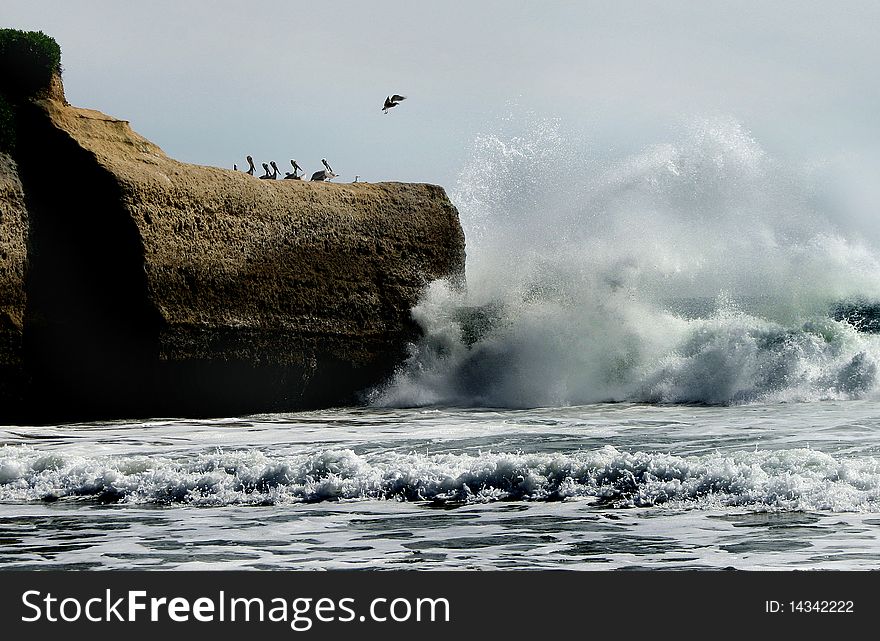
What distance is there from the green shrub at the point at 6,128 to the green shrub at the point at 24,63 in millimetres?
276

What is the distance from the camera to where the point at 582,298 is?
1638 centimetres

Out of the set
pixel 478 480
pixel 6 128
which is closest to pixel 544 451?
pixel 478 480

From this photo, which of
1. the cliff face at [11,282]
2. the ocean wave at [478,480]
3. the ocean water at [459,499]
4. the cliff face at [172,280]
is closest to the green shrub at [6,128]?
the cliff face at [172,280]

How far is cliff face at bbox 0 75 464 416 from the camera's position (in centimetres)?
1355

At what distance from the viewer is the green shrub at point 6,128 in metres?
13.7

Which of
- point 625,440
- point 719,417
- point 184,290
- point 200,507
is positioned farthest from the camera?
point 184,290

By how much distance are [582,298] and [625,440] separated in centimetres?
592

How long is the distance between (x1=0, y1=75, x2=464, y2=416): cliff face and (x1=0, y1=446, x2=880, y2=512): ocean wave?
439 centimetres

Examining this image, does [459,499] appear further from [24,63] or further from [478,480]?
[24,63]
